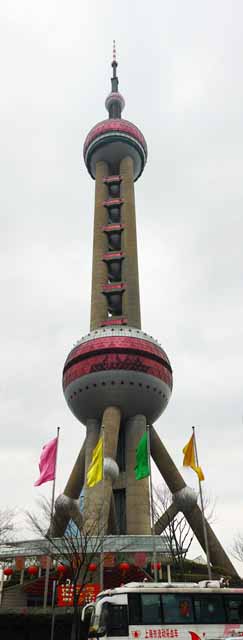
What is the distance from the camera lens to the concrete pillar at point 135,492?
52969 mm

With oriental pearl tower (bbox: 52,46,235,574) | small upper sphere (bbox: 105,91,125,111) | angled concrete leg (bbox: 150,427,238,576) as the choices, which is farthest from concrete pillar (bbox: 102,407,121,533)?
small upper sphere (bbox: 105,91,125,111)

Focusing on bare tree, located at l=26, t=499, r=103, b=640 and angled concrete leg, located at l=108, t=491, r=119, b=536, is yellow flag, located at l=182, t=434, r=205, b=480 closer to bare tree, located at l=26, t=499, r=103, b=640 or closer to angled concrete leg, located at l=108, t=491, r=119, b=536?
bare tree, located at l=26, t=499, r=103, b=640

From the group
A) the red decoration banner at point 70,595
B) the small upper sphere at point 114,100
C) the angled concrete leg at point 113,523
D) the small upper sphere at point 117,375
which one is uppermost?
the small upper sphere at point 114,100

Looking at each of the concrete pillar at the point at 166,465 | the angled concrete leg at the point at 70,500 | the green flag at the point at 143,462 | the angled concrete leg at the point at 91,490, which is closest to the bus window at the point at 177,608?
the green flag at the point at 143,462

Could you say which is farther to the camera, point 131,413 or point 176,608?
point 131,413

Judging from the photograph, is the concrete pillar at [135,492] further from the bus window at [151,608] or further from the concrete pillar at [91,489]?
the bus window at [151,608]

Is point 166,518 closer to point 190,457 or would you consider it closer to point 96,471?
point 96,471

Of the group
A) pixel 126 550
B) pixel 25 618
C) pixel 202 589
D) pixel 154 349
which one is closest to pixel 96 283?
pixel 154 349

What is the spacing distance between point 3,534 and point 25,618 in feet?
99.8

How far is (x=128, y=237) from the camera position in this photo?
7231cm

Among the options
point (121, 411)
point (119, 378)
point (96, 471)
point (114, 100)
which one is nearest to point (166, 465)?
point (121, 411)

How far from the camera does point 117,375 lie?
181 ft

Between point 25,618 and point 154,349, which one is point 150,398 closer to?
point 154,349

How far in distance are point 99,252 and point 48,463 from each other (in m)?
44.7
